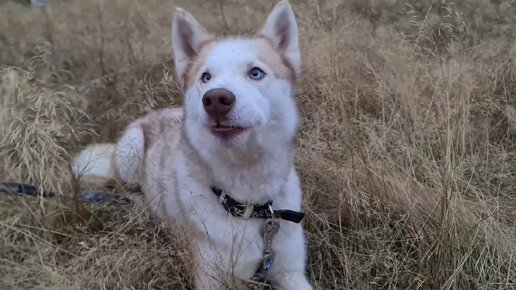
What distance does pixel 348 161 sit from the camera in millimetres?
2830

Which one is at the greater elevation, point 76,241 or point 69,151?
point 69,151

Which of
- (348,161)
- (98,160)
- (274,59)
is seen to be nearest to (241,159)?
(274,59)

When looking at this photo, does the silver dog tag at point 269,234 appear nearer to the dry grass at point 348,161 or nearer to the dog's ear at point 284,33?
the dry grass at point 348,161

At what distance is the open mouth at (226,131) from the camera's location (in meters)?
2.08

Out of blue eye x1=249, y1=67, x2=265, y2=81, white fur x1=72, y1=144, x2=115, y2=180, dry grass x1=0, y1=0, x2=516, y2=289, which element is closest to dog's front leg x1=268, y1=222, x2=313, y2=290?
dry grass x1=0, y1=0, x2=516, y2=289

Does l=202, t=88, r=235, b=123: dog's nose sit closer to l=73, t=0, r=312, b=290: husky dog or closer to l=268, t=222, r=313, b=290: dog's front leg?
l=73, t=0, r=312, b=290: husky dog

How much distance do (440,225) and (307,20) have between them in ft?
6.36

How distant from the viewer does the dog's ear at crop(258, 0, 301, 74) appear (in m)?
2.45

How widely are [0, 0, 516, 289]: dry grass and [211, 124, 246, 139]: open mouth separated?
2.03ft

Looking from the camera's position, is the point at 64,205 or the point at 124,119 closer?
the point at 64,205

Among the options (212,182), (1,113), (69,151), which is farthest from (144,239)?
(1,113)

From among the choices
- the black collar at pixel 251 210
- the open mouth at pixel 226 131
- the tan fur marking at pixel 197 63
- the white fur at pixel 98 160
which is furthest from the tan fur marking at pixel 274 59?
the white fur at pixel 98 160

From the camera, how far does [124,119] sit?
149 inches

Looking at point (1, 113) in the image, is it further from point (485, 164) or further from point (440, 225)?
point (485, 164)
